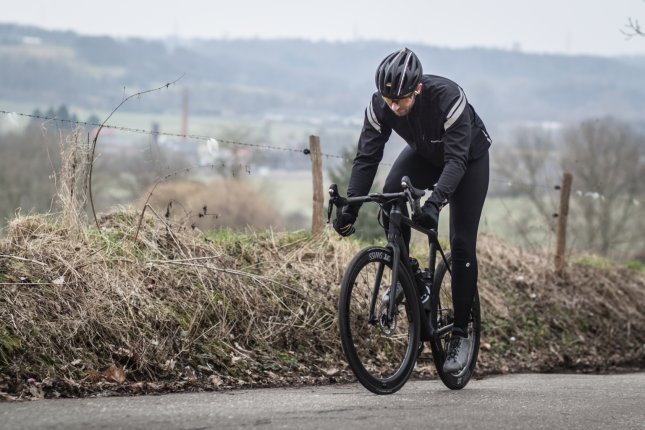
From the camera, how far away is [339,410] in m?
5.69

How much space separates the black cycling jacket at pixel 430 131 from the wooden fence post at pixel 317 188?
12.0ft

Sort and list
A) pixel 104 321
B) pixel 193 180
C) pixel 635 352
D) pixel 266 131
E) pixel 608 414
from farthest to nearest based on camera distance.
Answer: pixel 266 131, pixel 193 180, pixel 635 352, pixel 104 321, pixel 608 414

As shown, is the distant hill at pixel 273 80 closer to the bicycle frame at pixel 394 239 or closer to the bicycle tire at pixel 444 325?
the bicycle tire at pixel 444 325

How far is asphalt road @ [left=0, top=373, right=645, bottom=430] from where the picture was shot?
16.9ft

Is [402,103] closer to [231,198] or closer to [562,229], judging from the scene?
[562,229]

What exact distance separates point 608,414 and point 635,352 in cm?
669

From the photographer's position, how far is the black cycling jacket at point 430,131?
21.7ft

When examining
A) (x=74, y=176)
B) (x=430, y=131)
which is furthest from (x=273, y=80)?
(x=430, y=131)

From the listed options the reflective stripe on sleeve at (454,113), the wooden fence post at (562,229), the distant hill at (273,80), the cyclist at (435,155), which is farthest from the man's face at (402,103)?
the distant hill at (273,80)

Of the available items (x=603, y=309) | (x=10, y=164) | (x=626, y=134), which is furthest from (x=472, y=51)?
(x=603, y=309)

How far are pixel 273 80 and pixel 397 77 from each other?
581 feet

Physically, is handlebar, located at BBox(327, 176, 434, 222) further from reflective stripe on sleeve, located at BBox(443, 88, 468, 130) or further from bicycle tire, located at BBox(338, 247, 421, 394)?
reflective stripe on sleeve, located at BBox(443, 88, 468, 130)

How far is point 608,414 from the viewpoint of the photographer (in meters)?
6.15

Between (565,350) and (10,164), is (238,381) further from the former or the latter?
(10,164)
